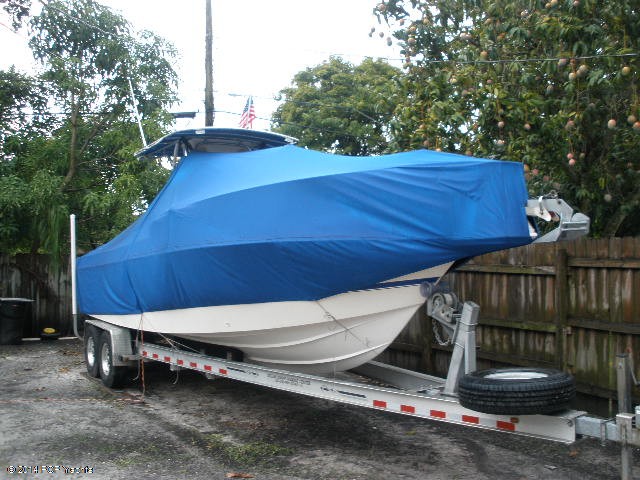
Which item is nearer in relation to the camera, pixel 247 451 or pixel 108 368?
pixel 247 451

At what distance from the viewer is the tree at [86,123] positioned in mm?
15109

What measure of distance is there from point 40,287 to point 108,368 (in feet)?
22.6

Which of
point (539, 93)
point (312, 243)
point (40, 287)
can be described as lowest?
point (40, 287)

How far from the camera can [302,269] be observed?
20.5 feet

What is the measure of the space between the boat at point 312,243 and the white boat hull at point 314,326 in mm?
13

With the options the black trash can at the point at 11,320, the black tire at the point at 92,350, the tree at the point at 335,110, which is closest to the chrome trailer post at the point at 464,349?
the black tire at the point at 92,350

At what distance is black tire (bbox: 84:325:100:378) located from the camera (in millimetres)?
10328

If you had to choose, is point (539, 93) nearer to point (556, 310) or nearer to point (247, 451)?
point (556, 310)

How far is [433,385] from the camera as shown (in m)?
6.66

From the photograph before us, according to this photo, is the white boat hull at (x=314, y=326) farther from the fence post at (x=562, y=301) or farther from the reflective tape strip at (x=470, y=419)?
the fence post at (x=562, y=301)

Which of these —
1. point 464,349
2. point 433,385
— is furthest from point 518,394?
point 433,385

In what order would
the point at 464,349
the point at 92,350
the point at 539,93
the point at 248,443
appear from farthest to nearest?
the point at 92,350
the point at 539,93
the point at 248,443
the point at 464,349

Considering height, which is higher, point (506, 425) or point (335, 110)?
point (335, 110)

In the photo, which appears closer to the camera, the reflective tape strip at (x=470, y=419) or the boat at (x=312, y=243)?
the reflective tape strip at (x=470, y=419)
